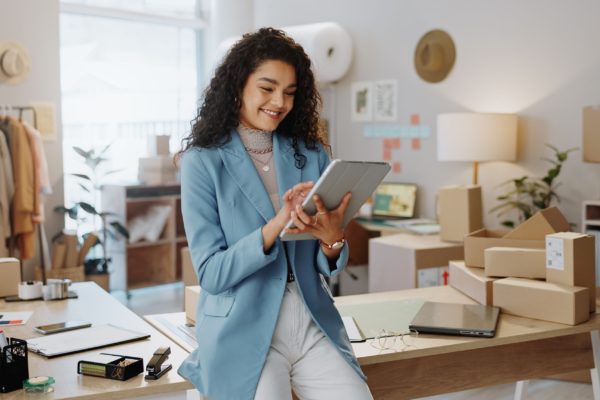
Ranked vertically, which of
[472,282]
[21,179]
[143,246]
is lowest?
[143,246]

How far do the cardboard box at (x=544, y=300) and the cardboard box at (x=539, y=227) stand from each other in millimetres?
309

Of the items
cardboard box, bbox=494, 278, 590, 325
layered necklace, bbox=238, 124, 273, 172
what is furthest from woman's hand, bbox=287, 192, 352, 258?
cardboard box, bbox=494, 278, 590, 325

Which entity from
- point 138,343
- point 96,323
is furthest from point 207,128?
point 96,323

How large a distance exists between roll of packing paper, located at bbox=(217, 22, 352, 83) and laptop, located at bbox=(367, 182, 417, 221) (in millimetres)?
986

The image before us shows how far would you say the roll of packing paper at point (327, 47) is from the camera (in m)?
5.88

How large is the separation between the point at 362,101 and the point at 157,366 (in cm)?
441

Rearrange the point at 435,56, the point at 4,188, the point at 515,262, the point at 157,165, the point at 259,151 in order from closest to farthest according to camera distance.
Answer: the point at 259,151, the point at 515,262, the point at 4,188, the point at 435,56, the point at 157,165

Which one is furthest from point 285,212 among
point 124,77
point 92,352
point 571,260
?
point 124,77

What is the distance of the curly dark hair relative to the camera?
6.55ft

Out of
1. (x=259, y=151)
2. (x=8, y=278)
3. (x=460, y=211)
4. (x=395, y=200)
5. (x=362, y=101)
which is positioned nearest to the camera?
(x=259, y=151)

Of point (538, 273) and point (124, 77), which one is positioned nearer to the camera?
point (538, 273)

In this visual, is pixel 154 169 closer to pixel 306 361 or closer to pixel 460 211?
pixel 460 211

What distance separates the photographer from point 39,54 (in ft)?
18.4

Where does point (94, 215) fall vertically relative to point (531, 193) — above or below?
below
